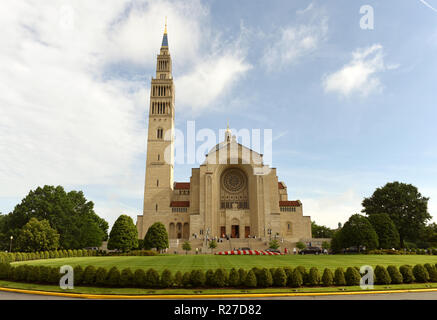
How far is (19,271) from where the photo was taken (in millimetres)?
14969

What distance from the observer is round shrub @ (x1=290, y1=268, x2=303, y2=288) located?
42.7ft

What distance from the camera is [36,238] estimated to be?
36.5m

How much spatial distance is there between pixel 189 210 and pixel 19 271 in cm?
4852

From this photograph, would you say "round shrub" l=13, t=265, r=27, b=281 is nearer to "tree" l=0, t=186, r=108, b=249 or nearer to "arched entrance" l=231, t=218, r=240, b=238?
"tree" l=0, t=186, r=108, b=249

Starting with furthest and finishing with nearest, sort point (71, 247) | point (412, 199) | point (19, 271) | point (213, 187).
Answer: point (213, 187)
point (412, 199)
point (71, 247)
point (19, 271)

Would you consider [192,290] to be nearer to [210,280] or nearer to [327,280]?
[210,280]

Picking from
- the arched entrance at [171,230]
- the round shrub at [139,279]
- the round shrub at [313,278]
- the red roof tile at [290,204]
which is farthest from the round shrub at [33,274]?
the red roof tile at [290,204]

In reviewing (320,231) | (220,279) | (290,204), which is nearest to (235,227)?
(290,204)

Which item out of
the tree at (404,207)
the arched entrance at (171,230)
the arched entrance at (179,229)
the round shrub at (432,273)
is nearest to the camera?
the round shrub at (432,273)

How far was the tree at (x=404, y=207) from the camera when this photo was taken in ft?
164

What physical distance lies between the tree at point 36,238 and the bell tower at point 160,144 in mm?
24398

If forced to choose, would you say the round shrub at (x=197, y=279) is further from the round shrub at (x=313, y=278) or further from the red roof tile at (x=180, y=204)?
the red roof tile at (x=180, y=204)
